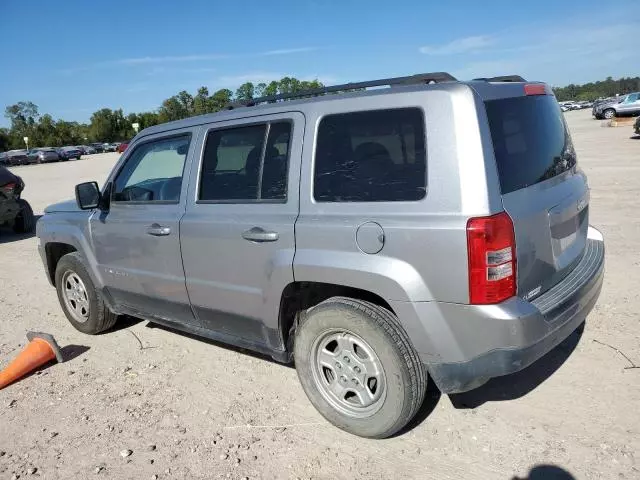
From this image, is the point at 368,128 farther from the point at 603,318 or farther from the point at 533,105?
the point at 603,318

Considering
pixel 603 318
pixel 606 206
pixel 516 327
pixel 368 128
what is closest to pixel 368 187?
pixel 368 128

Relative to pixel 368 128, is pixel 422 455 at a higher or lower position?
lower

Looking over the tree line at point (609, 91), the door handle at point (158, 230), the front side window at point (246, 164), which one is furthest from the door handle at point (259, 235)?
the tree line at point (609, 91)

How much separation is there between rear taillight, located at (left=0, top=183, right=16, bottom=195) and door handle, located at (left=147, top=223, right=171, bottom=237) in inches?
318

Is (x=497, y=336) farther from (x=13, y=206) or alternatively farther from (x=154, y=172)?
(x=13, y=206)

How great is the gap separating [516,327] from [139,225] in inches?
111

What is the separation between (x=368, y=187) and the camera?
2.83 m

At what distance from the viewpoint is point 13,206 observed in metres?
10.4

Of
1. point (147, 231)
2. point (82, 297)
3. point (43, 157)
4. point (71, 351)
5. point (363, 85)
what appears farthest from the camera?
point (43, 157)

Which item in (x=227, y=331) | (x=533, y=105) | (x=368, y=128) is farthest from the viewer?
(x=227, y=331)

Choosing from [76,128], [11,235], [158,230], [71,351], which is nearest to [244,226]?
[158,230]

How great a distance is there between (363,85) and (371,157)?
615 mm

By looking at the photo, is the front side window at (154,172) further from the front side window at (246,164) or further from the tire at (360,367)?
the tire at (360,367)

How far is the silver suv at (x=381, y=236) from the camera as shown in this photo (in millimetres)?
2545
